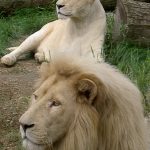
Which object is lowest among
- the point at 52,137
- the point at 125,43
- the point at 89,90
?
the point at 125,43

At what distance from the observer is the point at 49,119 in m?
2.89

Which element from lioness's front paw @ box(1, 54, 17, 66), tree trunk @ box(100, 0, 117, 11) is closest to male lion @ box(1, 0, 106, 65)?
lioness's front paw @ box(1, 54, 17, 66)

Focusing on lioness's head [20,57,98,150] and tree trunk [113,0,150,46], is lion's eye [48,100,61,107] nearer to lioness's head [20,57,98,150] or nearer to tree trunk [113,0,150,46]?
lioness's head [20,57,98,150]

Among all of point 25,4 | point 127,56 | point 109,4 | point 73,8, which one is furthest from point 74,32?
point 25,4

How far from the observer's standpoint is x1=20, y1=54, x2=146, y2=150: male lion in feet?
9.50

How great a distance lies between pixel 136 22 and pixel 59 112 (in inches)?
A: 150

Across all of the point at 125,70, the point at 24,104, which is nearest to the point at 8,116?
the point at 24,104

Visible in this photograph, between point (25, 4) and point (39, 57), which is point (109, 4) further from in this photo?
point (39, 57)

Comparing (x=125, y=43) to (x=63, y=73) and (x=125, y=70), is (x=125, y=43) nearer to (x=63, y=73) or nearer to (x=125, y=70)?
(x=125, y=70)

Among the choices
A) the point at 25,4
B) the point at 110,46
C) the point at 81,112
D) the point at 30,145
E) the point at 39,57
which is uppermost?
the point at 81,112

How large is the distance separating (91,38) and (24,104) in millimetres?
1582

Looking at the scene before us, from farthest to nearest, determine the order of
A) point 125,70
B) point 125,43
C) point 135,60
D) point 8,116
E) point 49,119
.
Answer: point 125,43 < point 135,60 < point 125,70 < point 8,116 < point 49,119

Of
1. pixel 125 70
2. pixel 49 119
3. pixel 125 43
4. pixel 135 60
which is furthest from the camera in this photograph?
pixel 125 43

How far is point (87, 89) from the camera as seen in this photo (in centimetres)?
292
